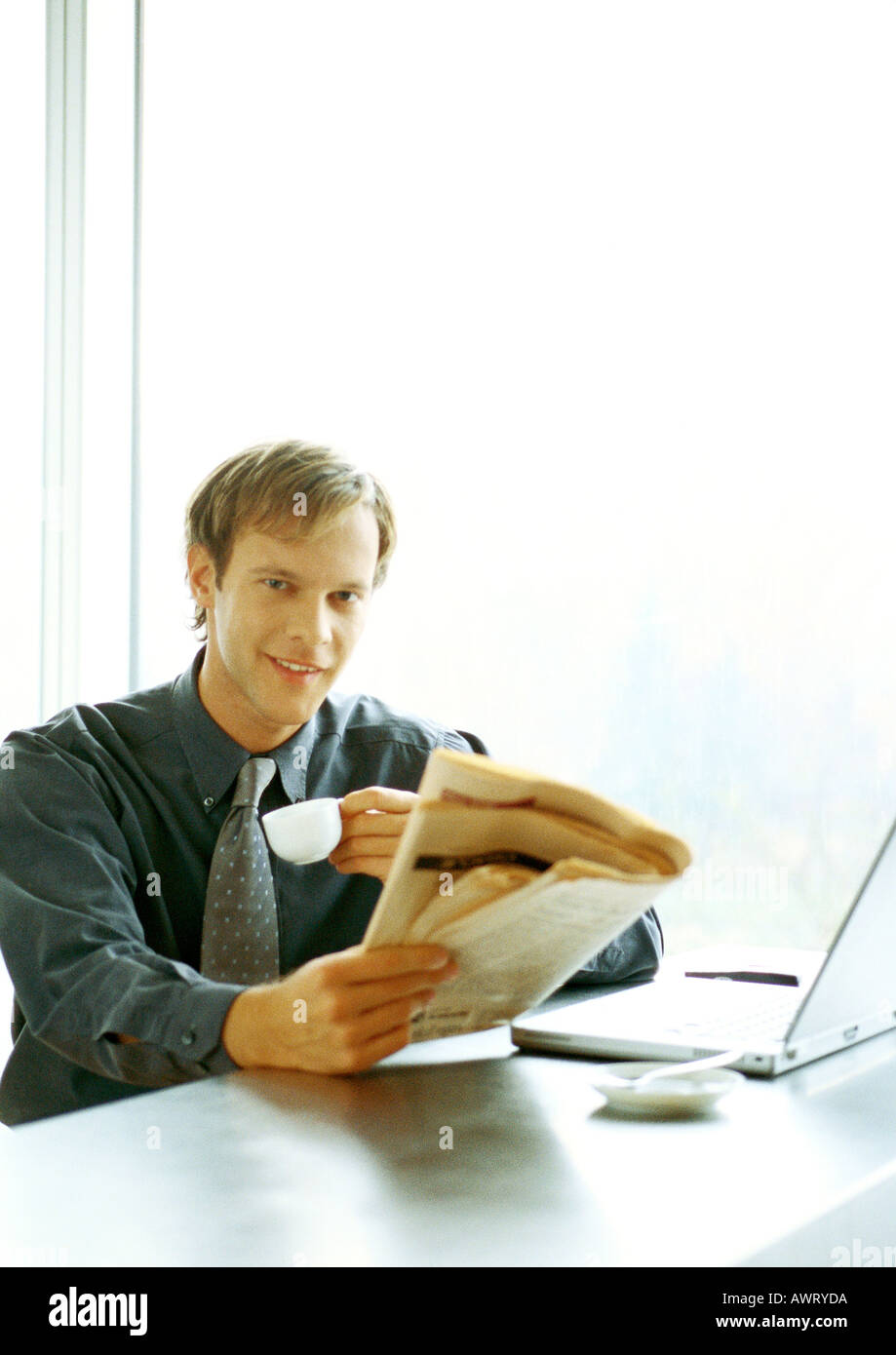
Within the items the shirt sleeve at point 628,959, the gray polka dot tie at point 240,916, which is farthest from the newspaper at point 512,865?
the gray polka dot tie at point 240,916

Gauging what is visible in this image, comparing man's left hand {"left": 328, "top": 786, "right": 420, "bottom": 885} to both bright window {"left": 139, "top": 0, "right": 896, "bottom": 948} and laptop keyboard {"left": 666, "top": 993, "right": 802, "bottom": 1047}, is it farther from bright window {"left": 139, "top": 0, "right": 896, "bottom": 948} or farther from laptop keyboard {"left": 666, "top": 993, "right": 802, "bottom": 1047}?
bright window {"left": 139, "top": 0, "right": 896, "bottom": 948}

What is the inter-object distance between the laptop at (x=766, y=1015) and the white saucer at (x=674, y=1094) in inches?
3.5

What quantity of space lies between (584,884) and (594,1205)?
22cm

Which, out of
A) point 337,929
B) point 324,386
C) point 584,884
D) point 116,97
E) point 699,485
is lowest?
point 337,929

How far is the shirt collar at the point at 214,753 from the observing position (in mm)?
1594

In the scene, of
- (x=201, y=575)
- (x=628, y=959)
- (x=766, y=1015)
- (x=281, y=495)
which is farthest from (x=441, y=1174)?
(x=201, y=575)

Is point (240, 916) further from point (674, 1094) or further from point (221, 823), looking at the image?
point (674, 1094)

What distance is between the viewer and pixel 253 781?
1.57 metres

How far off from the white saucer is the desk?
0.05 ft

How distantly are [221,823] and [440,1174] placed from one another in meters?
0.88

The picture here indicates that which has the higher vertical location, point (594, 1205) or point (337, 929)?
point (594, 1205)

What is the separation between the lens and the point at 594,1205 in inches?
27.5

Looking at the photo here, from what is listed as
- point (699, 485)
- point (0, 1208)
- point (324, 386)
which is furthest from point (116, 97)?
point (0, 1208)
